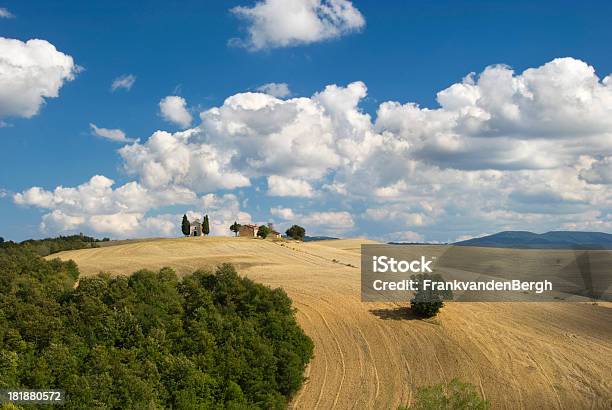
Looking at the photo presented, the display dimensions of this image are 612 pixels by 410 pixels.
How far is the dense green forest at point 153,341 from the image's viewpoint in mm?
24281

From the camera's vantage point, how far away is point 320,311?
141ft

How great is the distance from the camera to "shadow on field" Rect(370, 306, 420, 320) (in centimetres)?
4206

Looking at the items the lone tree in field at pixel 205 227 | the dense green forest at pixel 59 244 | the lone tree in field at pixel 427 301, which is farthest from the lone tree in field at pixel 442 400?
the lone tree in field at pixel 205 227

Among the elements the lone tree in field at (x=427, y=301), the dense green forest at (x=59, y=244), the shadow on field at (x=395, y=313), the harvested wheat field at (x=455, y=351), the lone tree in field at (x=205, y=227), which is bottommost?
the harvested wheat field at (x=455, y=351)

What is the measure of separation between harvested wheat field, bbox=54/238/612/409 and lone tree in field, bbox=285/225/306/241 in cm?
8597

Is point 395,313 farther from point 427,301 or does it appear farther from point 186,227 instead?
point 186,227

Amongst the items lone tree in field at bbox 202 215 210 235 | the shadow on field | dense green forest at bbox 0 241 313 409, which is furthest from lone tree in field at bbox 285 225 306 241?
dense green forest at bbox 0 241 313 409

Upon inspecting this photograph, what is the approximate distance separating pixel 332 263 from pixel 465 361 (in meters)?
42.0

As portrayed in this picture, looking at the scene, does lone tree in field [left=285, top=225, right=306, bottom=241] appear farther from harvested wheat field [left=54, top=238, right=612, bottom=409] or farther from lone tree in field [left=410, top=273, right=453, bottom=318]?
lone tree in field [left=410, top=273, right=453, bottom=318]

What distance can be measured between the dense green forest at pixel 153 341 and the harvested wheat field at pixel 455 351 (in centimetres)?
341

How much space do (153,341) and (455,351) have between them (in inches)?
797

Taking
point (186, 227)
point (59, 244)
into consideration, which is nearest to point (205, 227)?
point (186, 227)

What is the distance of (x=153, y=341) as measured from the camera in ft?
91.5

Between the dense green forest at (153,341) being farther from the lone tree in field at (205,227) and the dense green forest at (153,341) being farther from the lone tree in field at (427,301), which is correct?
the lone tree in field at (205,227)
